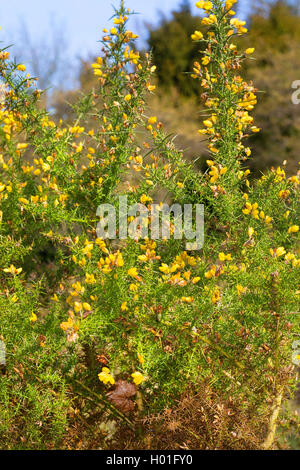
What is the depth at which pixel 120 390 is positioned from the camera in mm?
1964

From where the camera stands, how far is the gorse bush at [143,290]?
1968mm

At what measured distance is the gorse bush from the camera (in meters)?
1.97

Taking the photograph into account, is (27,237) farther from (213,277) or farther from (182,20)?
(182,20)

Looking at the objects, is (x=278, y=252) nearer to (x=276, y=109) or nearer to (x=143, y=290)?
(x=143, y=290)

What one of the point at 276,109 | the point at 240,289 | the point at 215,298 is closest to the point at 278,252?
the point at 240,289

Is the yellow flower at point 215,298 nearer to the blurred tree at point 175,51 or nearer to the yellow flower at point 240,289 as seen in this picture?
the yellow flower at point 240,289

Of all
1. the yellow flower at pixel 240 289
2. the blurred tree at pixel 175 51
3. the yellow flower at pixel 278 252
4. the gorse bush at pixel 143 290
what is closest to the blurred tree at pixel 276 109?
the blurred tree at pixel 175 51

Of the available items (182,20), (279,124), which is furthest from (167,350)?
(182,20)

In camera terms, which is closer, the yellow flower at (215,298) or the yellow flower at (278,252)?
the yellow flower at (215,298)

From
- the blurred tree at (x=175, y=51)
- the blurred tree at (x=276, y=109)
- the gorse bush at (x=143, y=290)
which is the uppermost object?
the blurred tree at (x=175, y=51)

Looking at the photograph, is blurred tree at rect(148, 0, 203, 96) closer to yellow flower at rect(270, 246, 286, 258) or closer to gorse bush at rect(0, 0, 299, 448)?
gorse bush at rect(0, 0, 299, 448)

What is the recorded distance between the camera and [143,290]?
207 cm

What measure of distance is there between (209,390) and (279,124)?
18.3 ft

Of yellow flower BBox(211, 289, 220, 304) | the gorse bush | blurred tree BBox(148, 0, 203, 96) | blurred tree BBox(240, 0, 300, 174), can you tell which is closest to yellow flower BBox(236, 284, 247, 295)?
the gorse bush
